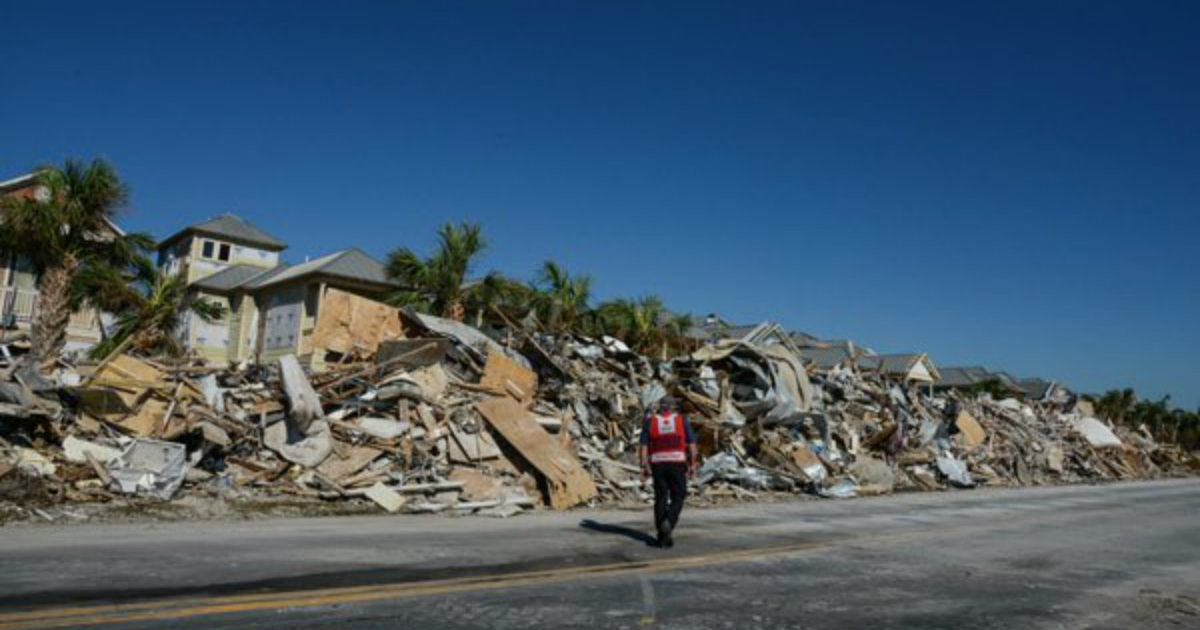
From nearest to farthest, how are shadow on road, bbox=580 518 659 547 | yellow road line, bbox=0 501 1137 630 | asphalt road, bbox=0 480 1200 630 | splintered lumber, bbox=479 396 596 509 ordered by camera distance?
yellow road line, bbox=0 501 1137 630 → asphalt road, bbox=0 480 1200 630 → shadow on road, bbox=580 518 659 547 → splintered lumber, bbox=479 396 596 509

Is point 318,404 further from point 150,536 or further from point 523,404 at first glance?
point 150,536

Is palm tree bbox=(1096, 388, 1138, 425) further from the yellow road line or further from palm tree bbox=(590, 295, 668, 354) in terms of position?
the yellow road line

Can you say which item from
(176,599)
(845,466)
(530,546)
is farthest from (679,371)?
(176,599)

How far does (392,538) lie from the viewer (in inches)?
338

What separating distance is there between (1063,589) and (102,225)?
21.8 m

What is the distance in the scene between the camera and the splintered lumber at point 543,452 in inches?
548

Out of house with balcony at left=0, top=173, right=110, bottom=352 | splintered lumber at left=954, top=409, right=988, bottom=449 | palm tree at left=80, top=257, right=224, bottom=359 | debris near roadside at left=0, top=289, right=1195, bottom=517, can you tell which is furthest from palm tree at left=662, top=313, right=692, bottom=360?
house with balcony at left=0, top=173, right=110, bottom=352

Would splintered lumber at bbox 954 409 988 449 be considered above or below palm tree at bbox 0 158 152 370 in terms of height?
below

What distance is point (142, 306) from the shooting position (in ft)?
81.3

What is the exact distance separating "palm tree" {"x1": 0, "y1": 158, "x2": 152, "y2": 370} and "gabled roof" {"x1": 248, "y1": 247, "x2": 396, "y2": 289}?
49.9 feet

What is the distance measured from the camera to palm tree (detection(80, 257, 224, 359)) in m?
22.3

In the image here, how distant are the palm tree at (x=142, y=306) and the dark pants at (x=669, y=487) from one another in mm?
18910

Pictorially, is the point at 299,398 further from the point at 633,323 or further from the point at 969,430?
the point at 969,430

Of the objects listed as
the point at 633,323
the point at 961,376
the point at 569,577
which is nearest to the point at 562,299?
the point at 633,323
